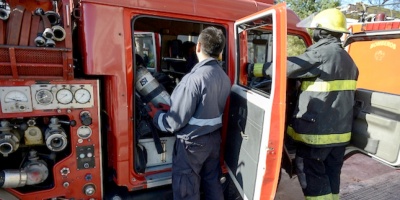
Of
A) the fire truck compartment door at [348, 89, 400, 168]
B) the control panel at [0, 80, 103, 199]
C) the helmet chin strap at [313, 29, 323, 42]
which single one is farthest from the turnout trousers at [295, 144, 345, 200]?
the control panel at [0, 80, 103, 199]

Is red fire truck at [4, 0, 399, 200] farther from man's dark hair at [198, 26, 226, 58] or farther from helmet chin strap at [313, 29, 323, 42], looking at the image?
helmet chin strap at [313, 29, 323, 42]

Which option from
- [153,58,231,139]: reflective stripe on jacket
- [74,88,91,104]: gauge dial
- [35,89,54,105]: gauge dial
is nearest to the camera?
[35,89,54,105]: gauge dial

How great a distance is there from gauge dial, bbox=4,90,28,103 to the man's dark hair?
4.23 feet

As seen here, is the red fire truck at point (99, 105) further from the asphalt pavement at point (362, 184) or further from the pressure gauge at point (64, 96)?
the asphalt pavement at point (362, 184)

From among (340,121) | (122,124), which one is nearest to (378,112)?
(340,121)

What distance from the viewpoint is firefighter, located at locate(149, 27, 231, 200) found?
2.00 metres

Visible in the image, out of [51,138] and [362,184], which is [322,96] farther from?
[362,184]

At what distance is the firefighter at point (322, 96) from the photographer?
2213mm

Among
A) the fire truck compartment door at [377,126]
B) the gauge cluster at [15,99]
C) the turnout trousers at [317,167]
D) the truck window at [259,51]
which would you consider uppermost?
the truck window at [259,51]

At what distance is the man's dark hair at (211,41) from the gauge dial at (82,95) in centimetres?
93

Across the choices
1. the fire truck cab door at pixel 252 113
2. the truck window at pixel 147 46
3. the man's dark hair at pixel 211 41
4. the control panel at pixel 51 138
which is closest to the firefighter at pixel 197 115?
the man's dark hair at pixel 211 41

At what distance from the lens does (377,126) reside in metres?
2.41

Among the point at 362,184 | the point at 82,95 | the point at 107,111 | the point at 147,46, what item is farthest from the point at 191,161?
the point at 362,184

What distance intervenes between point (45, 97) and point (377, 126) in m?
2.72
